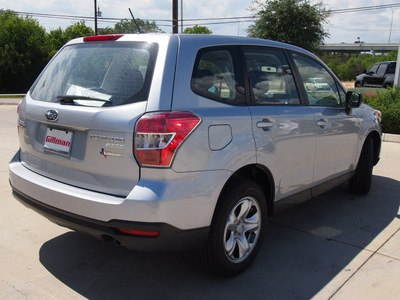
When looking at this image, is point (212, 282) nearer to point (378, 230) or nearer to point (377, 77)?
point (378, 230)

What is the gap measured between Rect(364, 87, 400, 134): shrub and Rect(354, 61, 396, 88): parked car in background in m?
8.37

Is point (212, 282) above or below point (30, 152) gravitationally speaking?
below

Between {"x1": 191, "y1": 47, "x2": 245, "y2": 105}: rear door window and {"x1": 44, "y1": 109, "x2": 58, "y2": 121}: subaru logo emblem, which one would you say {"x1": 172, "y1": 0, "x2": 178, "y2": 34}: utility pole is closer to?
{"x1": 191, "y1": 47, "x2": 245, "y2": 105}: rear door window

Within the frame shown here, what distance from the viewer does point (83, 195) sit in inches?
99.9

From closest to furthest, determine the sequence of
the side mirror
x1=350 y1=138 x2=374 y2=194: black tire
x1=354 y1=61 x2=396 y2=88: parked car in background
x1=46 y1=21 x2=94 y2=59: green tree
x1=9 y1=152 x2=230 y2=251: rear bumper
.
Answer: x1=9 y1=152 x2=230 y2=251: rear bumper
the side mirror
x1=350 y1=138 x2=374 y2=194: black tire
x1=354 y1=61 x2=396 y2=88: parked car in background
x1=46 y1=21 x2=94 y2=59: green tree

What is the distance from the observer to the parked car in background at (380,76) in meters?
17.6

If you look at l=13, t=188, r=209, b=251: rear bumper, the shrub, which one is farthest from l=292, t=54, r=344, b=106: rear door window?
the shrub

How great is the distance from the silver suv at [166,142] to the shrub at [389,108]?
22.5ft

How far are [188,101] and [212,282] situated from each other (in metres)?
1.39

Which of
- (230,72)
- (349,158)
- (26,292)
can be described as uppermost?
(230,72)

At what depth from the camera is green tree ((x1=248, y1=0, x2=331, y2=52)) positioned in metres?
22.5

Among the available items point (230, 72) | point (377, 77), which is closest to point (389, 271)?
point (230, 72)

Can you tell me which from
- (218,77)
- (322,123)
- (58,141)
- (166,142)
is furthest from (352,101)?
(58,141)

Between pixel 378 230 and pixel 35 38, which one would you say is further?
pixel 35 38
